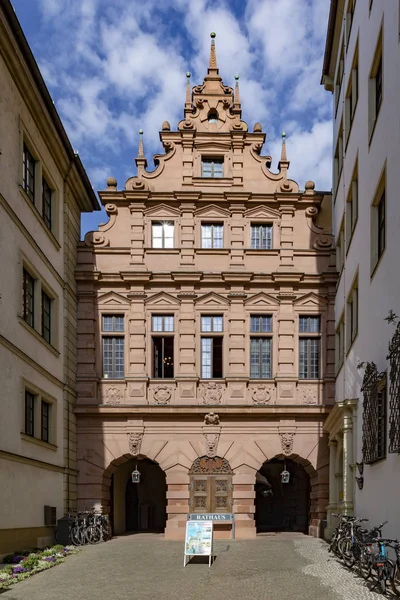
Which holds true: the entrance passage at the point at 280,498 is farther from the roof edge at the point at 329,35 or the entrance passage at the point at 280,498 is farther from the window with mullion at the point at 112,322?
the roof edge at the point at 329,35

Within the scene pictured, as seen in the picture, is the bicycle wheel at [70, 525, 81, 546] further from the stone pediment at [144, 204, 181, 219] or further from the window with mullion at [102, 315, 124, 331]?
the stone pediment at [144, 204, 181, 219]

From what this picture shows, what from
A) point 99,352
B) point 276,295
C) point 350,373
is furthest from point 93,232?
point 350,373

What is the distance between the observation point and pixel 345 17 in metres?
21.7

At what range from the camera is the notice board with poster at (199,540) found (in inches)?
614

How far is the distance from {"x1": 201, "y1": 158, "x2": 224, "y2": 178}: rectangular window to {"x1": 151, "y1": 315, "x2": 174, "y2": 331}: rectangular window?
561cm

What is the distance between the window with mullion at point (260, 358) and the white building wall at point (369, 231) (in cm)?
412

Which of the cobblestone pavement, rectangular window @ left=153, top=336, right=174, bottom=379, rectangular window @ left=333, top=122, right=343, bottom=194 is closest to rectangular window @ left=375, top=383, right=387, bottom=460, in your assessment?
the cobblestone pavement

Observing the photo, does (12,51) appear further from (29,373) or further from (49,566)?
(49,566)

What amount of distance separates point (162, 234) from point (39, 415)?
875 centimetres

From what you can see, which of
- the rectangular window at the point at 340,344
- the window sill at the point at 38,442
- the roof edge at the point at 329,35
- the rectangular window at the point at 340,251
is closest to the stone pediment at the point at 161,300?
the rectangular window at the point at 340,344

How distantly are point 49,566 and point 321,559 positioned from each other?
6.47m

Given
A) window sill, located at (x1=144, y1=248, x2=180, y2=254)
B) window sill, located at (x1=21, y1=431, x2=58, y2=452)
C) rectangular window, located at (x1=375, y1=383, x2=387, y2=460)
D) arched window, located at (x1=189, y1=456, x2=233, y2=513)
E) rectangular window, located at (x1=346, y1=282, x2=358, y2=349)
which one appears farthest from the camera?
window sill, located at (x1=144, y1=248, x2=180, y2=254)

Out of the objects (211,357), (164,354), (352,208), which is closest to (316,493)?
(211,357)

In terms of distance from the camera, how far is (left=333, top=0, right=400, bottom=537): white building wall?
530 inches
